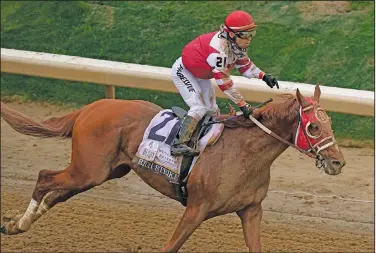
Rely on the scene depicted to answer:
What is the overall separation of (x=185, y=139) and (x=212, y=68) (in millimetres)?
565

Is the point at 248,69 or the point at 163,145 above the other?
the point at 248,69

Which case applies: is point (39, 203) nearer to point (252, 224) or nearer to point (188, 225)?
point (188, 225)

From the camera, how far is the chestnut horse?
7.11 meters

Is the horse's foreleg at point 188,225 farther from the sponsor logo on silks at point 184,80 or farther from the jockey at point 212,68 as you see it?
the sponsor logo on silks at point 184,80

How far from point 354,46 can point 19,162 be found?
4.09 m

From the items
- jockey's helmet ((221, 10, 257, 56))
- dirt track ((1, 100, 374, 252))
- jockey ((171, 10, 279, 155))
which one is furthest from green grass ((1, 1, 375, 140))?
jockey's helmet ((221, 10, 257, 56))

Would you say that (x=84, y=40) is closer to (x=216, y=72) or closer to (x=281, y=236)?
(x=281, y=236)

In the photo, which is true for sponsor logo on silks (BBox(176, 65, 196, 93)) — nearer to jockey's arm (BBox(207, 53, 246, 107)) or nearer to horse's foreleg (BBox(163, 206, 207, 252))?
jockey's arm (BBox(207, 53, 246, 107))

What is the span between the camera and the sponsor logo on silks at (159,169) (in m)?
7.54

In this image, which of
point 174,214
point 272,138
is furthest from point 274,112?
point 174,214

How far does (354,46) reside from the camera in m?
11.9

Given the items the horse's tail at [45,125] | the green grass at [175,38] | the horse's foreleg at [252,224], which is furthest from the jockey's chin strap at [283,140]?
the green grass at [175,38]

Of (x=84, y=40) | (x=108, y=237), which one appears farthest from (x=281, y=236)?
(x=84, y=40)

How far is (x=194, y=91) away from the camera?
7.61m
